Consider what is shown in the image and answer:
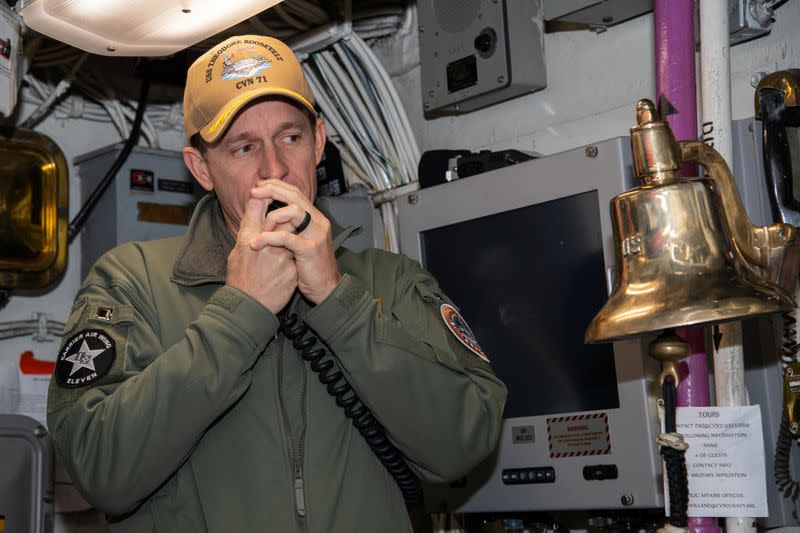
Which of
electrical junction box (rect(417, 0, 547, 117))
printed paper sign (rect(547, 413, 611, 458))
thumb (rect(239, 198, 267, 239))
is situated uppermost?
electrical junction box (rect(417, 0, 547, 117))

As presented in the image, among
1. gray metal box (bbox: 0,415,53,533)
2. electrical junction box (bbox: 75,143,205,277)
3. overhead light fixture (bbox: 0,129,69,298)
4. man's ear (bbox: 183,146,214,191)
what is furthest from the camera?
electrical junction box (bbox: 75,143,205,277)

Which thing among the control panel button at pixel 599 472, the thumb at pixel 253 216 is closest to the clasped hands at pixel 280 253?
the thumb at pixel 253 216

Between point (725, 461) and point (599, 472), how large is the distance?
0.50 metres

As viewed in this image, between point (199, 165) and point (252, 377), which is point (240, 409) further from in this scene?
point (199, 165)

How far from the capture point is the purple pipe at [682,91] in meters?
1.99

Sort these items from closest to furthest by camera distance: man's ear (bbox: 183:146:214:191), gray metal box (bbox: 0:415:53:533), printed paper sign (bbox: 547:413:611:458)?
man's ear (bbox: 183:146:214:191) → printed paper sign (bbox: 547:413:611:458) → gray metal box (bbox: 0:415:53:533)

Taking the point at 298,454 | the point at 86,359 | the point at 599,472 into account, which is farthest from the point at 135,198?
the point at 599,472

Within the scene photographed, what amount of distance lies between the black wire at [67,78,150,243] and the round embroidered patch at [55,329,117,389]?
1834mm

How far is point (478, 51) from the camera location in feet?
9.89

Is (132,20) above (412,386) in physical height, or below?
above

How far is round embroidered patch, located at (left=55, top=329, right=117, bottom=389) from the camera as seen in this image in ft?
6.07

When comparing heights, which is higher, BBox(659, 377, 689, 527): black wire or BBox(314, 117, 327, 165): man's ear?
BBox(314, 117, 327, 165): man's ear

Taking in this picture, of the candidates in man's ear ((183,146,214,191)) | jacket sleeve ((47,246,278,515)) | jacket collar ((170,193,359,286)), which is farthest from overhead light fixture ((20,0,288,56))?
jacket sleeve ((47,246,278,515))

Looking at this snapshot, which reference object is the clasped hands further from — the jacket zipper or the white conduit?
the white conduit
